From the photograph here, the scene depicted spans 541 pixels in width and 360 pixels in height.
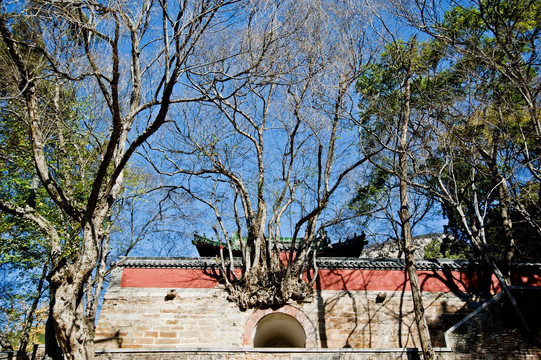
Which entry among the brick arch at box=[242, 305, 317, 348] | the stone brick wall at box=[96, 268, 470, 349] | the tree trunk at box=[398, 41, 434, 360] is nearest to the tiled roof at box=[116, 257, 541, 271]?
the stone brick wall at box=[96, 268, 470, 349]

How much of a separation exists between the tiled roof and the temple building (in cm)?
3

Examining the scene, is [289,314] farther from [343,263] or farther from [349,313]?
[343,263]

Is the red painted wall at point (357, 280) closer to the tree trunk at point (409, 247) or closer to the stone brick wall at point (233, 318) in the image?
the stone brick wall at point (233, 318)

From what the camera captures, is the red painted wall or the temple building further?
the red painted wall

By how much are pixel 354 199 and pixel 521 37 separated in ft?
23.0

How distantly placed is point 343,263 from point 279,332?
10.6ft

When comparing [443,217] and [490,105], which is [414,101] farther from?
[443,217]

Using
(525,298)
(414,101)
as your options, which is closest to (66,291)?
(525,298)

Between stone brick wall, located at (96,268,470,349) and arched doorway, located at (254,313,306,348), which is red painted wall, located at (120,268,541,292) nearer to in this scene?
stone brick wall, located at (96,268,470,349)

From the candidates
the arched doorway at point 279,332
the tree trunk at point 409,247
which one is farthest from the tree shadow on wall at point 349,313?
the tree trunk at point 409,247

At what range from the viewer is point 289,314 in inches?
404

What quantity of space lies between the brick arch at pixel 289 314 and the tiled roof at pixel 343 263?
5.09ft

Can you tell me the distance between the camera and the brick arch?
32.3ft

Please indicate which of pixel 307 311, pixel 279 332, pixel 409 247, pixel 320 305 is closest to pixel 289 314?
pixel 307 311
